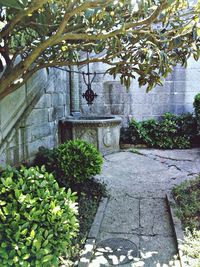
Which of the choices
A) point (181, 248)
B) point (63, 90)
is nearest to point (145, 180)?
point (181, 248)

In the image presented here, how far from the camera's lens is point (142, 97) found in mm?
6133

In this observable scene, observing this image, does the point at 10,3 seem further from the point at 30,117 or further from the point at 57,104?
the point at 57,104

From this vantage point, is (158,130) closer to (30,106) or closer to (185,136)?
(185,136)

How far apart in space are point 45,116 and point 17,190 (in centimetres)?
252

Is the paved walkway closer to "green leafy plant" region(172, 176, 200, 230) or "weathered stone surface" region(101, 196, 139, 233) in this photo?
"weathered stone surface" region(101, 196, 139, 233)

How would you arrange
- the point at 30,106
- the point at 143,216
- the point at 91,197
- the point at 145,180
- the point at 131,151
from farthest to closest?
1. the point at 131,151
2. the point at 145,180
3. the point at 30,106
4. the point at 91,197
5. the point at 143,216

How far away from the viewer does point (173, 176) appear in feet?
13.9

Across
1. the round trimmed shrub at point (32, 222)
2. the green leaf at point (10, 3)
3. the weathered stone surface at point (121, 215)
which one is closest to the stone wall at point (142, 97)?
the weathered stone surface at point (121, 215)

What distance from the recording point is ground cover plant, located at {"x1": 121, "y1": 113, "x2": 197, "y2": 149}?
591 centimetres

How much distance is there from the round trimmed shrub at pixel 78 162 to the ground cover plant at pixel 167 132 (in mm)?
2691

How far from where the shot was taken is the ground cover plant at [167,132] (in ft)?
19.4

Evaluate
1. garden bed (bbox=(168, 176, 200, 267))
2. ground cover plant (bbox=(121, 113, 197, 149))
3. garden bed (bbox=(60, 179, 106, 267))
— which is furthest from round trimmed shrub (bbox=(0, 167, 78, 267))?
ground cover plant (bbox=(121, 113, 197, 149))

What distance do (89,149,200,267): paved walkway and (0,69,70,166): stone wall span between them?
1112 millimetres

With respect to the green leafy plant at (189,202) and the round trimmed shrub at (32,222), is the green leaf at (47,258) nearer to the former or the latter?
the round trimmed shrub at (32,222)
